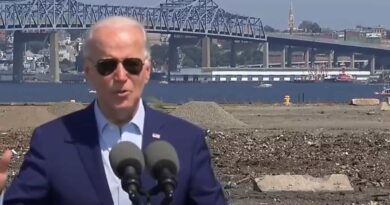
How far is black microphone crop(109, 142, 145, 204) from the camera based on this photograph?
149 inches

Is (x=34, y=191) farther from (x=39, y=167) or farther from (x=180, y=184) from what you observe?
(x=180, y=184)

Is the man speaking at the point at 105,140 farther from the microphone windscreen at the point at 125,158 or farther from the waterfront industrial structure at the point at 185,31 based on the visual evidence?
the waterfront industrial structure at the point at 185,31

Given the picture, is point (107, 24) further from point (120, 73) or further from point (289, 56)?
point (289, 56)

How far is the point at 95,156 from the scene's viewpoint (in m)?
4.17

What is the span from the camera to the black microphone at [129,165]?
12.4 ft

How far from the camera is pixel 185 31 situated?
5443 inches

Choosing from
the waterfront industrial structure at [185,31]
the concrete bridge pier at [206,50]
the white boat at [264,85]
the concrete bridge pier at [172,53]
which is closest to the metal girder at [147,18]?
the waterfront industrial structure at [185,31]

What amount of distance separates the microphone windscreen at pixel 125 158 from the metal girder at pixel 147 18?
12397 cm

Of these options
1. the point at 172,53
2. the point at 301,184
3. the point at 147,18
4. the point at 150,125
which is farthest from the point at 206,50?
the point at 150,125

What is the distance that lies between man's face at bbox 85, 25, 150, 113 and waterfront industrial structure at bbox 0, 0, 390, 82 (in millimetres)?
117898

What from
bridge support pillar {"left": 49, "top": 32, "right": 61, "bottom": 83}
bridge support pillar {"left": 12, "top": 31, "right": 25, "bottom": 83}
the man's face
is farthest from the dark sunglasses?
bridge support pillar {"left": 12, "top": 31, "right": 25, "bottom": 83}

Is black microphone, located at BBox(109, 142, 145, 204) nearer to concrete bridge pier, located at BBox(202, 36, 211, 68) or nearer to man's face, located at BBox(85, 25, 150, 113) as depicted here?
man's face, located at BBox(85, 25, 150, 113)

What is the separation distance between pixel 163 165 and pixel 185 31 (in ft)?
442

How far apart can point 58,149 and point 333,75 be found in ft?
493
